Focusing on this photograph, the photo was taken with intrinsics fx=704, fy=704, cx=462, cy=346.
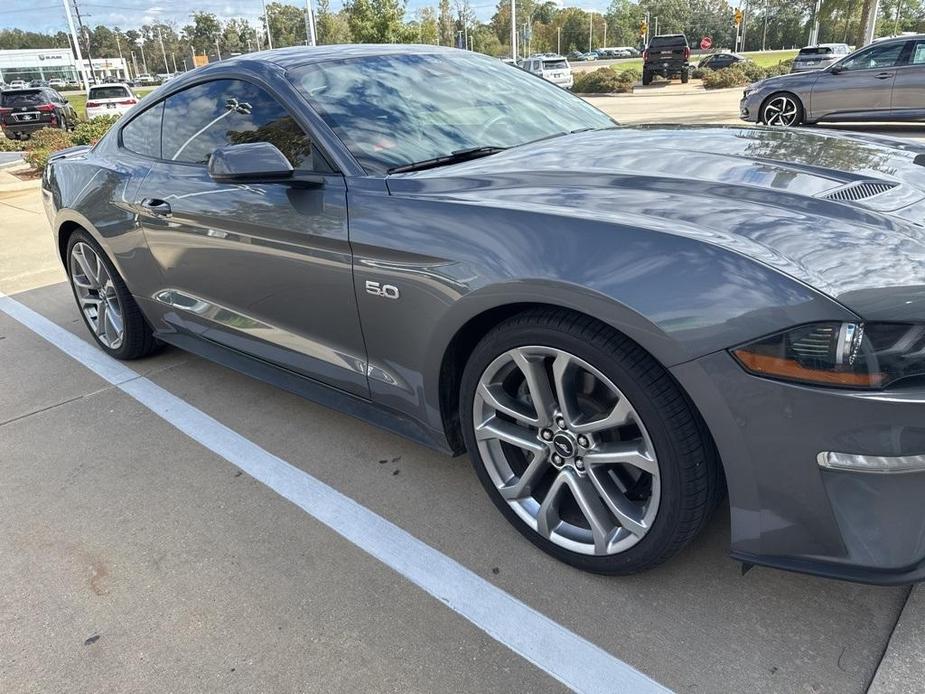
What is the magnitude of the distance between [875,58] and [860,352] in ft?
40.7

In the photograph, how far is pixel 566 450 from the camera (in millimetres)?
2105

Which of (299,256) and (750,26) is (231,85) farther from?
(750,26)

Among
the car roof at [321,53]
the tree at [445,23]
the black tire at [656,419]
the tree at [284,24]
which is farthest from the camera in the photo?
the tree at [284,24]

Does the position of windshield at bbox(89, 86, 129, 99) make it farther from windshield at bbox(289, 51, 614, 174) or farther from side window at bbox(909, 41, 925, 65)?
windshield at bbox(289, 51, 614, 174)

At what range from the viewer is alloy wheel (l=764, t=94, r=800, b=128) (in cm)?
1194

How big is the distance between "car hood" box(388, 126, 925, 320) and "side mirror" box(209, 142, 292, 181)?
406mm

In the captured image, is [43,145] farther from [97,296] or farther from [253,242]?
[253,242]

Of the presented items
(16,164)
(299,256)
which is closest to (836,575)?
(299,256)

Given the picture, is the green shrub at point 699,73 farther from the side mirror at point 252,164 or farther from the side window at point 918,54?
the side mirror at point 252,164

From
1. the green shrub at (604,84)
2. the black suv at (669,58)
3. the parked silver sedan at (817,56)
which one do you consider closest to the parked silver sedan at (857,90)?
the parked silver sedan at (817,56)

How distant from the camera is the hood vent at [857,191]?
188 centimetres

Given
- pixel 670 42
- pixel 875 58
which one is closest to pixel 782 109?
pixel 875 58

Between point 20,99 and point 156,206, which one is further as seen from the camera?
point 20,99

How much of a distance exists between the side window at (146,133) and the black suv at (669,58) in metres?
33.2
